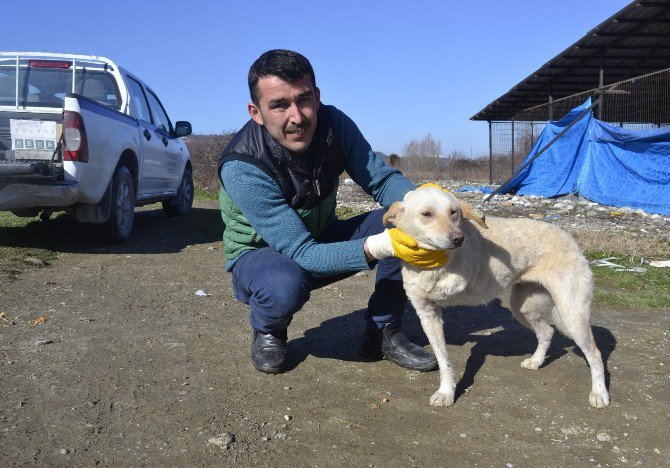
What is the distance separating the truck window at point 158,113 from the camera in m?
7.84

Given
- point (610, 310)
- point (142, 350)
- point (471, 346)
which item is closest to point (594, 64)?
point (610, 310)

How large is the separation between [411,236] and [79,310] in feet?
8.85

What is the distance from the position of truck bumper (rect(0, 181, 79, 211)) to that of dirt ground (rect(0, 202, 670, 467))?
1016 mm

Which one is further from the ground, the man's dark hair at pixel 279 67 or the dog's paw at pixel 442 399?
the man's dark hair at pixel 279 67

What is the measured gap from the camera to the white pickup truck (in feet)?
17.0

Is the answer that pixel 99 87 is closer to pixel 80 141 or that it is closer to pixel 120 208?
pixel 120 208

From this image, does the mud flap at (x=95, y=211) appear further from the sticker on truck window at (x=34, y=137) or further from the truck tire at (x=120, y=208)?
the sticker on truck window at (x=34, y=137)

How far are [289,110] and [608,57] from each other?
15.7 metres

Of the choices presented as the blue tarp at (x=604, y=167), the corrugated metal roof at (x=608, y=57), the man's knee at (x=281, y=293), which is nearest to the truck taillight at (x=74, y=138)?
the man's knee at (x=281, y=293)

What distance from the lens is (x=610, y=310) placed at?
423cm

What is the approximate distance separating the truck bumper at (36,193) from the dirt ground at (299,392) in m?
1.02

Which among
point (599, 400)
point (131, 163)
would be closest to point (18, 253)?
point (131, 163)

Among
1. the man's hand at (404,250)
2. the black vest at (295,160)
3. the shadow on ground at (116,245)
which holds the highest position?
the black vest at (295,160)

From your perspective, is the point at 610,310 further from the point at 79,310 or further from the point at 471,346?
the point at 79,310
